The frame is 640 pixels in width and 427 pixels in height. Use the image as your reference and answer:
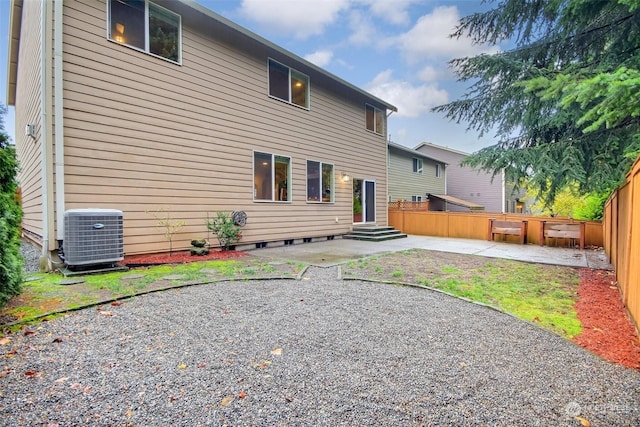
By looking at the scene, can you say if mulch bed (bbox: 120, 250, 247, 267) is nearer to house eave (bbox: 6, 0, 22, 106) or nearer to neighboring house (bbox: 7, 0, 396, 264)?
neighboring house (bbox: 7, 0, 396, 264)

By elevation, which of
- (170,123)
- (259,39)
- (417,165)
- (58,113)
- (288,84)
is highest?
(259,39)

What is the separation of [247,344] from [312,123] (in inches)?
326

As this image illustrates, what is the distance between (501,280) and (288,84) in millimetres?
7514

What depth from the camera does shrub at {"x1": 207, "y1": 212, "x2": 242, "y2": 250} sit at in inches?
287

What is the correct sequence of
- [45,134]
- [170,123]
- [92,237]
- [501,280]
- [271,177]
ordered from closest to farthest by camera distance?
[92,237] → [45,134] → [501,280] → [170,123] → [271,177]

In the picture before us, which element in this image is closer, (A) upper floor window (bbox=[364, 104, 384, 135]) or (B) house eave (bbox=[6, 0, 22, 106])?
(B) house eave (bbox=[6, 0, 22, 106])

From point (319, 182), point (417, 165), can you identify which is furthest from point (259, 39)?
point (417, 165)

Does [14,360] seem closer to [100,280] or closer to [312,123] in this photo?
[100,280]

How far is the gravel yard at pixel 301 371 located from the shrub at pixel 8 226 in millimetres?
658

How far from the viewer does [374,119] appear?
1263 centimetres

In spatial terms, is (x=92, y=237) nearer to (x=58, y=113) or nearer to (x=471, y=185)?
(x=58, y=113)

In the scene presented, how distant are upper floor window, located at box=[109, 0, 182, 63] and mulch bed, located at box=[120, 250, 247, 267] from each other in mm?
4103

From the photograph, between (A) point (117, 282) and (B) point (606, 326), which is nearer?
(B) point (606, 326)

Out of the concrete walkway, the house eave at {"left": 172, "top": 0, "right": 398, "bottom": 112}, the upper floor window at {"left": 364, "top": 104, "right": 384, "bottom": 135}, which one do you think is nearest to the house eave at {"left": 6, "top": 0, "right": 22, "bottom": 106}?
the house eave at {"left": 172, "top": 0, "right": 398, "bottom": 112}
